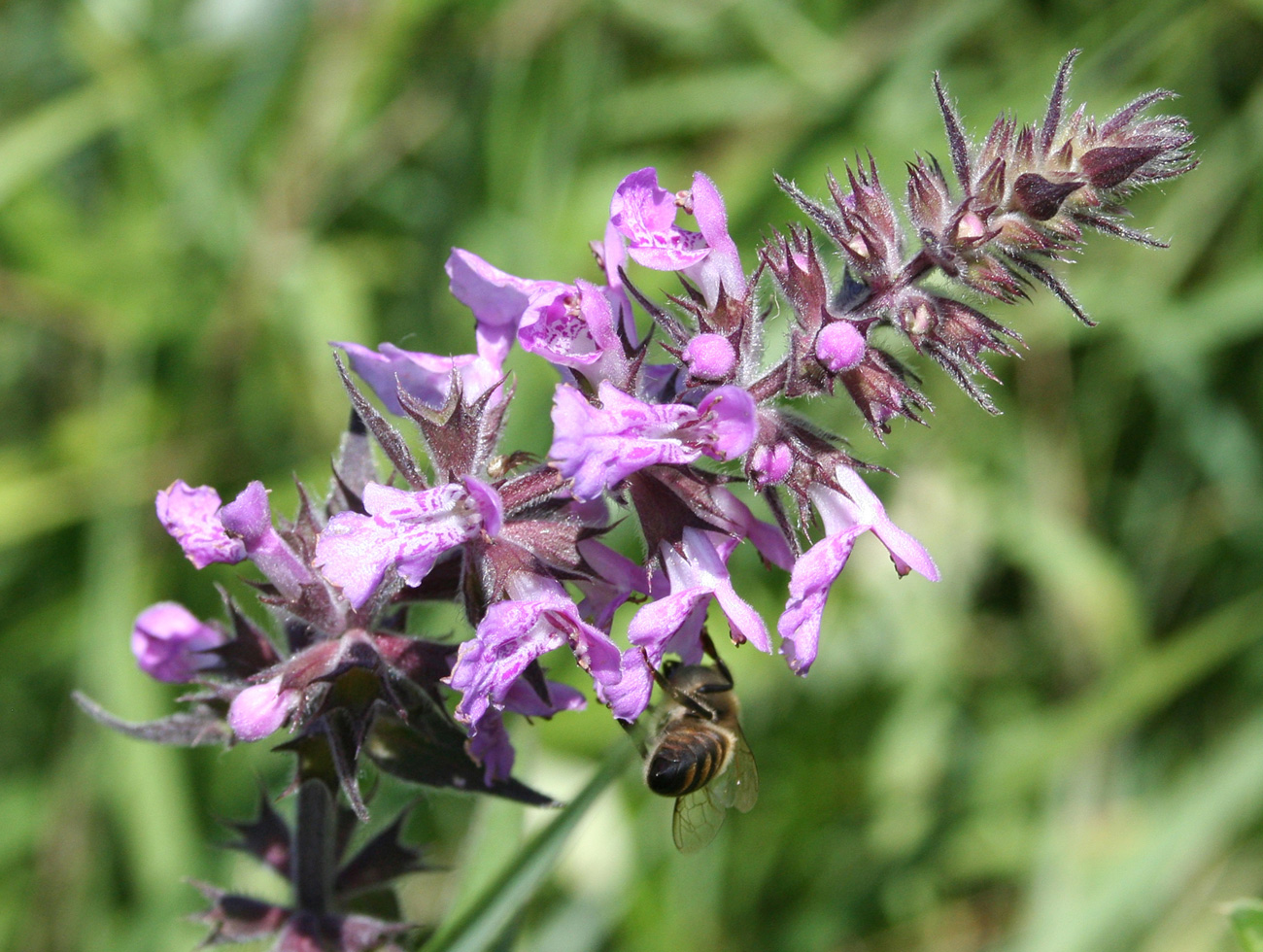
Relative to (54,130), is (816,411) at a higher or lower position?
A: lower

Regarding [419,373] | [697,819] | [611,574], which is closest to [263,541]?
[419,373]

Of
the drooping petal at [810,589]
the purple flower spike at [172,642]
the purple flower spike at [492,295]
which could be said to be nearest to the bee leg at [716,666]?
the drooping petal at [810,589]

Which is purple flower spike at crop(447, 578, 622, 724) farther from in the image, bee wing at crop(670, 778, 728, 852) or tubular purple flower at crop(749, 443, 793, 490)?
bee wing at crop(670, 778, 728, 852)

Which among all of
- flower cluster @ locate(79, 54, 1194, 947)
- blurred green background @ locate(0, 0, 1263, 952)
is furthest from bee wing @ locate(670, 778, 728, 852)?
blurred green background @ locate(0, 0, 1263, 952)

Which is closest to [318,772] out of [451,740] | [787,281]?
[451,740]

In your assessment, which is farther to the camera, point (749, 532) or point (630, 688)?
point (749, 532)

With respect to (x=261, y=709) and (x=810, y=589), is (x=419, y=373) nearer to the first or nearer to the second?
(x=261, y=709)
